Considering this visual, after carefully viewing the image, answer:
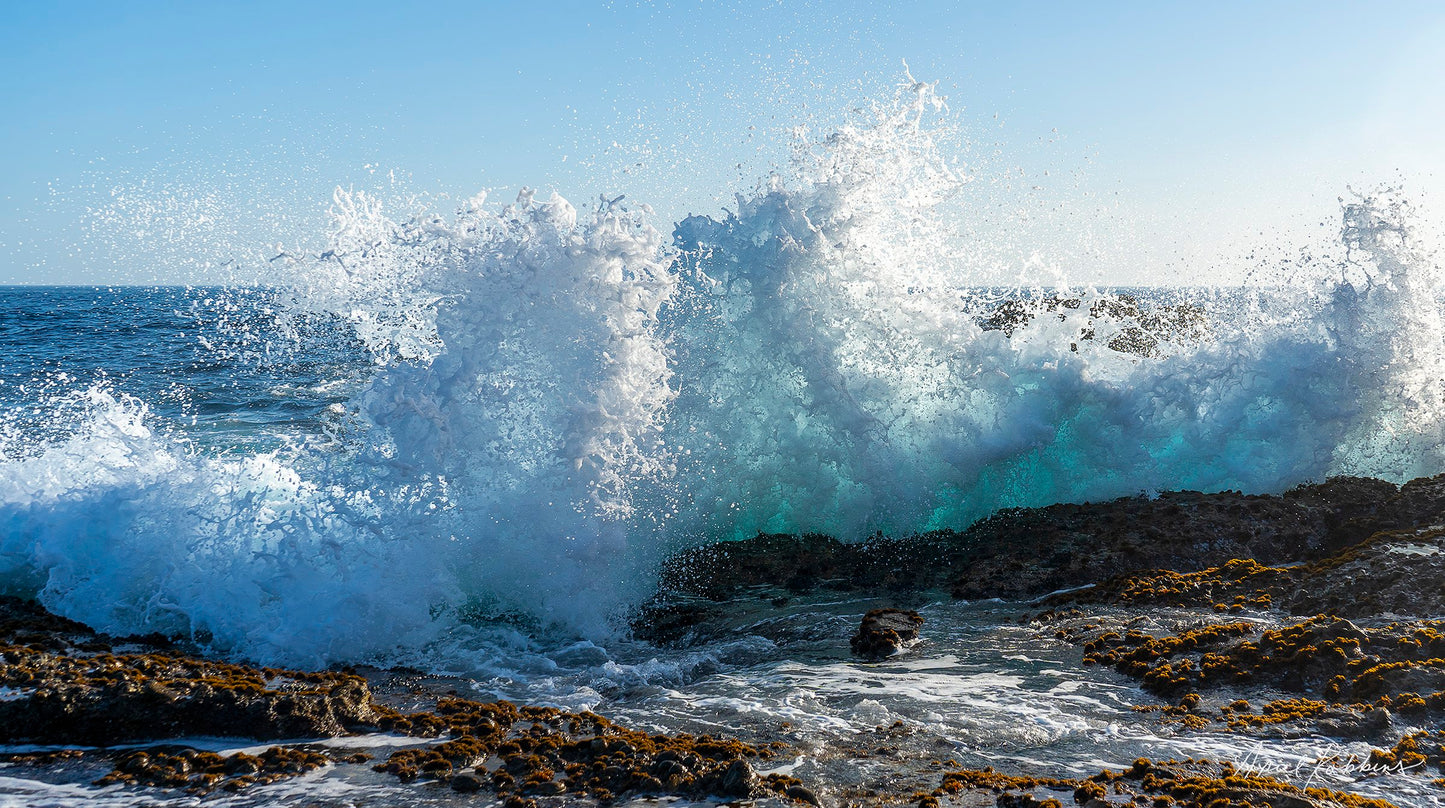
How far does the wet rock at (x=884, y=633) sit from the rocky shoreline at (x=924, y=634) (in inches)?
1.0

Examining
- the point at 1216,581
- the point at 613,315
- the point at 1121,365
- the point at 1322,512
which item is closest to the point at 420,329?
the point at 613,315

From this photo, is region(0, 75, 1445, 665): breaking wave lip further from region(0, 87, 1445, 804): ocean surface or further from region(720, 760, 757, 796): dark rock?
region(720, 760, 757, 796): dark rock

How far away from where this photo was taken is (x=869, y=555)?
10141mm

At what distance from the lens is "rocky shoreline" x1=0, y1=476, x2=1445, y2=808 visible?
4.77 meters

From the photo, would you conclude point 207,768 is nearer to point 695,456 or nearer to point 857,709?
point 857,709

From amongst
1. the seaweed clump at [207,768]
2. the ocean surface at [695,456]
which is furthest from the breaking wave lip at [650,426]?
the seaweed clump at [207,768]

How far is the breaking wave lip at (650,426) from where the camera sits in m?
8.27

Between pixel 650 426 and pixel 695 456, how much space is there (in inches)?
49.7

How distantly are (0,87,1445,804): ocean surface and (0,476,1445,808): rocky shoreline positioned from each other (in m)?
0.34

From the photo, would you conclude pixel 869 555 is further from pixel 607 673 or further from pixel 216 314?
pixel 216 314

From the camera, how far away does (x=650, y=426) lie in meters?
9.63

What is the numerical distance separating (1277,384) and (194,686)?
13.2 meters

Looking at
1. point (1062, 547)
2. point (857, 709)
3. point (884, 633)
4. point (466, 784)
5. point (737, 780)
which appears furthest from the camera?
point (1062, 547)

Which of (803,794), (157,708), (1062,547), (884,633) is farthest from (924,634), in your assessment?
(157,708)
